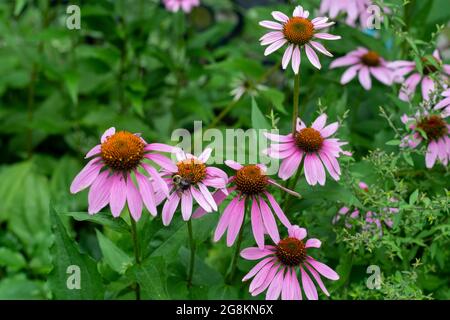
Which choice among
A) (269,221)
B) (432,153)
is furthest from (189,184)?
(432,153)

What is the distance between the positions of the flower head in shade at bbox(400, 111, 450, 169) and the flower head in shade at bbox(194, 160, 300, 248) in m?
0.27

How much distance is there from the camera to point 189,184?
790mm

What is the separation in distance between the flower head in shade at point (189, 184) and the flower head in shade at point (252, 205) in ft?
0.09

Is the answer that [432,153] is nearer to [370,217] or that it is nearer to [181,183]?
[370,217]

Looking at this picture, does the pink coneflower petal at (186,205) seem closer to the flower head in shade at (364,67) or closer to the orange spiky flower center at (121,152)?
the orange spiky flower center at (121,152)

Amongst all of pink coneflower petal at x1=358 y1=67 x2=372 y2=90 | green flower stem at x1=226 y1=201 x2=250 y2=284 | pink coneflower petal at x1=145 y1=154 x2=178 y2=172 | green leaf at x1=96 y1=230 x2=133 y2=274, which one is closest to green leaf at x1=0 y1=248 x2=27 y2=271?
green leaf at x1=96 y1=230 x2=133 y2=274

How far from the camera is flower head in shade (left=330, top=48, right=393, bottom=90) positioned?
130cm

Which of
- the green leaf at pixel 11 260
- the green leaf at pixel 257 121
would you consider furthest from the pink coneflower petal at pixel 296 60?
the green leaf at pixel 11 260

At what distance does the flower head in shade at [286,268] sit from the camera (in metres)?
0.80

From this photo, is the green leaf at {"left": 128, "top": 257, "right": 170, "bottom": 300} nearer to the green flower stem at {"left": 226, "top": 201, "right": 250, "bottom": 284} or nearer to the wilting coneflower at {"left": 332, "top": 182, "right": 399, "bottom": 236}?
the green flower stem at {"left": 226, "top": 201, "right": 250, "bottom": 284}

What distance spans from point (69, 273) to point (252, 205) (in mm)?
306
